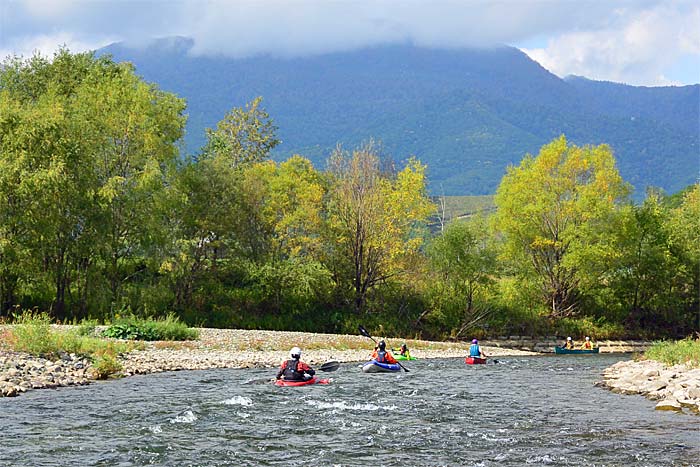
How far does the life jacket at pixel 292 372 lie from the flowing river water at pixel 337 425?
27.8 inches

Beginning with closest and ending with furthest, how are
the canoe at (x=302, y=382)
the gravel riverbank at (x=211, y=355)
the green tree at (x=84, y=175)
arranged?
the gravel riverbank at (x=211, y=355), the canoe at (x=302, y=382), the green tree at (x=84, y=175)

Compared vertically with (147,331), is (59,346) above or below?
below

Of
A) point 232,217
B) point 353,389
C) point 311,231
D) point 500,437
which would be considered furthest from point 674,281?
point 500,437

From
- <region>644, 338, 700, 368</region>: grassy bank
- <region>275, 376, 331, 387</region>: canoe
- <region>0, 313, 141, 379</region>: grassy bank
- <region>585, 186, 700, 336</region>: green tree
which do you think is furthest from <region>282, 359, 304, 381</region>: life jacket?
<region>585, 186, 700, 336</region>: green tree

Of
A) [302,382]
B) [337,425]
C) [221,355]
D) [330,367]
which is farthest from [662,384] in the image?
[221,355]

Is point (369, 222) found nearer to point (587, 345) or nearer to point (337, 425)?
point (587, 345)

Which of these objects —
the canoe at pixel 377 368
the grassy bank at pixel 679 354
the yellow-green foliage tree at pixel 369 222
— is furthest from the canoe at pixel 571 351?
the canoe at pixel 377 368

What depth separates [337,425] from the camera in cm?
1906

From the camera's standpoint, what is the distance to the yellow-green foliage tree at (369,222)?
53.0 metres

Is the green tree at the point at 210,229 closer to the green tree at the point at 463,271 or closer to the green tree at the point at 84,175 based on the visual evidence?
the green tree at the point at 84,175

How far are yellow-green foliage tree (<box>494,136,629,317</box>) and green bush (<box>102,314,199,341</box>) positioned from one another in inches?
1075

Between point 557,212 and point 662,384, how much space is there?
31.6 m

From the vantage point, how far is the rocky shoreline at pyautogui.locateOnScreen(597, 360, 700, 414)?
22.4m

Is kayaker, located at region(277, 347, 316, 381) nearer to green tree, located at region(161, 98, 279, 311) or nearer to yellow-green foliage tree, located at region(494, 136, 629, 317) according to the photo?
green tree, located at region(161, 98, 279, 311)
